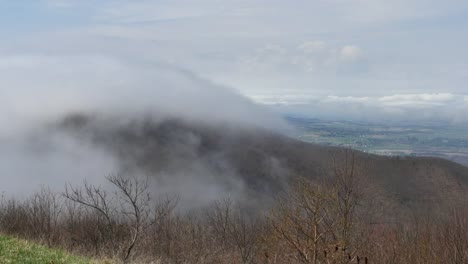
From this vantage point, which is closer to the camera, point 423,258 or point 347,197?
point 347,197

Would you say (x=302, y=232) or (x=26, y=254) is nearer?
(x=26, y=254)

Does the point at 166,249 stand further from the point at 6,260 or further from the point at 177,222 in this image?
the point at 6,260

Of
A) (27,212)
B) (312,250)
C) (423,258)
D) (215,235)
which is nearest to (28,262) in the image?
(312,250)

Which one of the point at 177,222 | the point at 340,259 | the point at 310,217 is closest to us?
the point at 340,259

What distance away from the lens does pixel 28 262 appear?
43.9ft

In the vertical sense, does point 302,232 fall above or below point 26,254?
below

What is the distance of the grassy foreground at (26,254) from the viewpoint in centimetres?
1345

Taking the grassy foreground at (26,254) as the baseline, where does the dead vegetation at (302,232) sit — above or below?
below

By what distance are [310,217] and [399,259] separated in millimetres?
38755

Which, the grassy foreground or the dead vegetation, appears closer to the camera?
the grassy foreground

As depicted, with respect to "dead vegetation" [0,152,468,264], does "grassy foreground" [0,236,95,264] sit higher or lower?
higher

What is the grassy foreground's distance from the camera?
13453mm

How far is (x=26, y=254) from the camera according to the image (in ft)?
46.6

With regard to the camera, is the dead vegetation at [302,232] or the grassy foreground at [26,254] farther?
the dead vegetation at [302,232]
